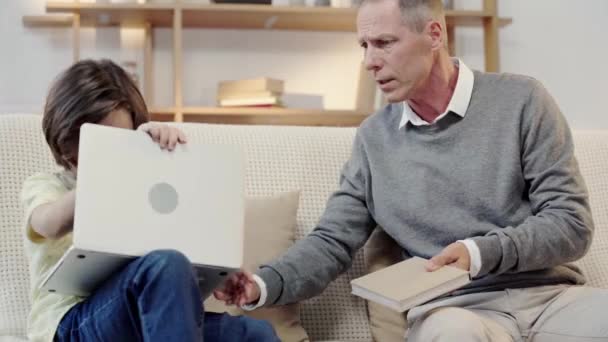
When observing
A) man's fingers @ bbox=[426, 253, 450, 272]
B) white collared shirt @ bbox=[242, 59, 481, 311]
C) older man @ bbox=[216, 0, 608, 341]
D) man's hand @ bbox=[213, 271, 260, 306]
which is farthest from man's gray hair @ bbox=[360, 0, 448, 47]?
man's hand @ bbox=[213, 271, 260, 306]

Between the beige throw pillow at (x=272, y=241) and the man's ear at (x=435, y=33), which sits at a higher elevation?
the man's ear at (x=435, y=33)

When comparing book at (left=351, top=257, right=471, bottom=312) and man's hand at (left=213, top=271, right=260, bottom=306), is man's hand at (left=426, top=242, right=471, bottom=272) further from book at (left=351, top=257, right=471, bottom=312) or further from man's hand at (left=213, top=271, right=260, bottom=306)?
man's hand at (left=213, top=271, right=260, bottom=306)

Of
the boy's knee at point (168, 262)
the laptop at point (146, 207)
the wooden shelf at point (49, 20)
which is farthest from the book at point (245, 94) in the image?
the boy's knee at point (168, 262)

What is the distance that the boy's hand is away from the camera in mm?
1367

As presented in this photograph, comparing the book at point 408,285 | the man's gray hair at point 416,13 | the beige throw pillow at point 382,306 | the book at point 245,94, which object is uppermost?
the man's gray hair at point 416,13

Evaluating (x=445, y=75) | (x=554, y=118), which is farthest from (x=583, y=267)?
(x=445, y=75)

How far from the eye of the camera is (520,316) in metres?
1.65

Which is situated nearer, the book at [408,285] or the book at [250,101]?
the book at [408,285]

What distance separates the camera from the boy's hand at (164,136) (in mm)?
1367

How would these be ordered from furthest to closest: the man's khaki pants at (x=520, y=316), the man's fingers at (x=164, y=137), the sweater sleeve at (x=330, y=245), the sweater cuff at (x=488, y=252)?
the sweater sleeve at (x=330, y=245), the sweater cuff at (x=488, y=252), the man's khaki pants at (x=520, y=316), the man's fingers at (x=164, y=137)

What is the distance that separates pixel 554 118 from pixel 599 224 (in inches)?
14.7

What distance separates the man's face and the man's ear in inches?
1.5

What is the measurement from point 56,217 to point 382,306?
708mm

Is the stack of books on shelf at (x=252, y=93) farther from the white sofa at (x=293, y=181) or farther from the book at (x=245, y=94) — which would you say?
the white sofa at (x=293, y=181)
